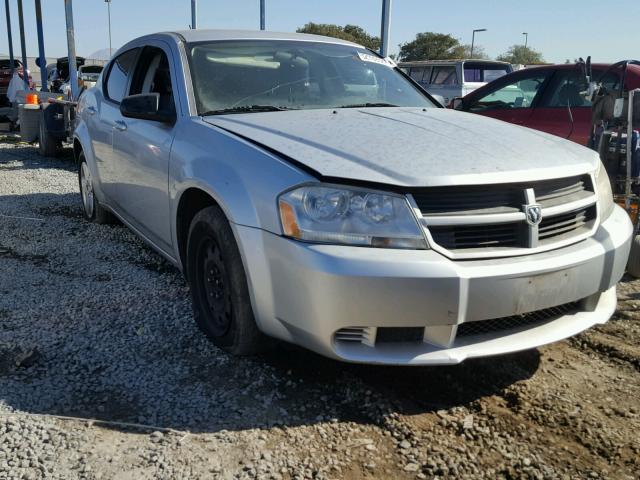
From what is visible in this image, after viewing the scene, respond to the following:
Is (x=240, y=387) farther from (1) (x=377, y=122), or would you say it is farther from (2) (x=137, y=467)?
(1) (x=377, y=122)

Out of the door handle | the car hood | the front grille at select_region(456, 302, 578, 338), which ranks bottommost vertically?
the front grille at select_region(456, 302, 578, 338)

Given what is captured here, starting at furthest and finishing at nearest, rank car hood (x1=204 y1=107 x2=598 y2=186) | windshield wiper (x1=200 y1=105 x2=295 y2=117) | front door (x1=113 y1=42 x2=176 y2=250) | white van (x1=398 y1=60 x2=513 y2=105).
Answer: white van (x1=398 y1=60 x2=513 y2=105), front door (x1=113 y1=42 x2=176 y2=250), windshield wiper (x1=200 y1=105 x2=295 y2=117), car hood (x1=204 y1=107 x2=598 y2=186)

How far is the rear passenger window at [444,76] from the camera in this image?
16.7 metres

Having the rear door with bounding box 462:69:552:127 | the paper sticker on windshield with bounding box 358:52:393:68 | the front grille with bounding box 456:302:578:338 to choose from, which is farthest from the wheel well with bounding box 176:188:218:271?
the rear door with bounding box 462:69:552:127

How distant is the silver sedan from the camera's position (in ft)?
8.02

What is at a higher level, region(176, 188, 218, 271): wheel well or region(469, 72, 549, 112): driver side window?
region(469, 72, 549, 112): driver side window

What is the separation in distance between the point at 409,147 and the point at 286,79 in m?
1.33

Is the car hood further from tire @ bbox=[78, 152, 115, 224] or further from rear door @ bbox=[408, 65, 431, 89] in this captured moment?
rear door @ bbox=[408, 65, 431, 89]

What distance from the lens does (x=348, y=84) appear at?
4.05m

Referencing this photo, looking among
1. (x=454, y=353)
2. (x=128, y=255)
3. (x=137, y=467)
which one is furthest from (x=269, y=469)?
(x=128, y=255)

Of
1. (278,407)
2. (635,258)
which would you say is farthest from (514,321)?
(635,258)

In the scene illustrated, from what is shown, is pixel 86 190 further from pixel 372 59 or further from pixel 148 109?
pixel 372 59

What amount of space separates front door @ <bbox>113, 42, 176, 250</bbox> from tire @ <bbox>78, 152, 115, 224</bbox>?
115 cm

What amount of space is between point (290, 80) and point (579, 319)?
2146 mm
